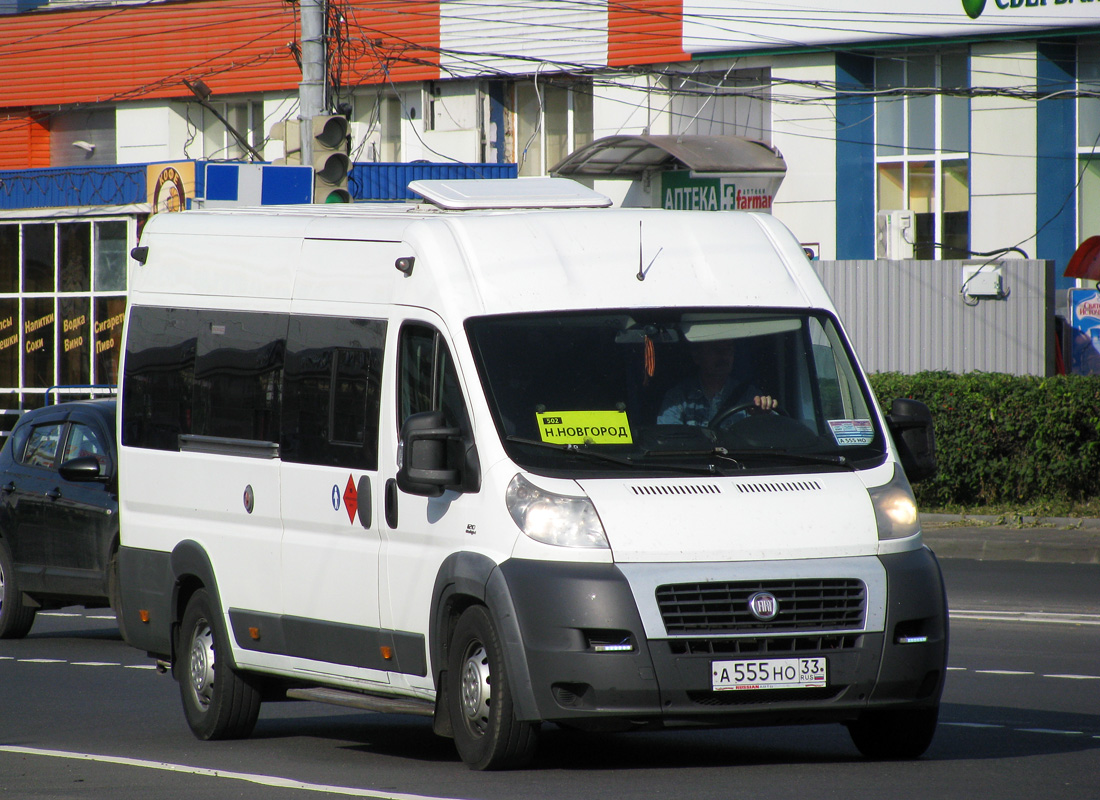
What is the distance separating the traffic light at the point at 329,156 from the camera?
18172 mm

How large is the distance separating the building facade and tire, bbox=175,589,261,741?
1146 centimetres

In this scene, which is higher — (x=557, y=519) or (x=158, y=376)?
(x=158, y=376)

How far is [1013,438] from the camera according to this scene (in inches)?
760

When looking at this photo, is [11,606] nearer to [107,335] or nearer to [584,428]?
[584,428]

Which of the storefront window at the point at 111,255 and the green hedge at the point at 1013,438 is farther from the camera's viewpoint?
the storefront window at the point at 111,255

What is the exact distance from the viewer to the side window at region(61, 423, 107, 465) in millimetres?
13172

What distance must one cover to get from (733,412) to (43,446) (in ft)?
25.2

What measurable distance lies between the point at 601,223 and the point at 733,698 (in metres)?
2.20

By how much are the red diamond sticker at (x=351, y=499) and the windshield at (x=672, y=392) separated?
906mm

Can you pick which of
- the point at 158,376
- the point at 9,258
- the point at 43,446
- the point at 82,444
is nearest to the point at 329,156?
the point at 43,446

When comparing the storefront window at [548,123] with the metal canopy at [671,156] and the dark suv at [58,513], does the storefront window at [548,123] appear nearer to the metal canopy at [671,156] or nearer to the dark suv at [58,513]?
the metal canopy at [671,156]

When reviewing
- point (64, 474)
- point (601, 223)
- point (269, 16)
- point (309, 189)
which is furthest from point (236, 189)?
point (269, 16)

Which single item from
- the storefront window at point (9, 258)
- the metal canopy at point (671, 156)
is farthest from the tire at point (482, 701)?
the storefront window at point (9, 258)

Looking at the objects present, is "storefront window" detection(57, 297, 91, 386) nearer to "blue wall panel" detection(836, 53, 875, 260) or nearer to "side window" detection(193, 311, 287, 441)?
"blue wall panel" detection(836, 53, 875, 260)
